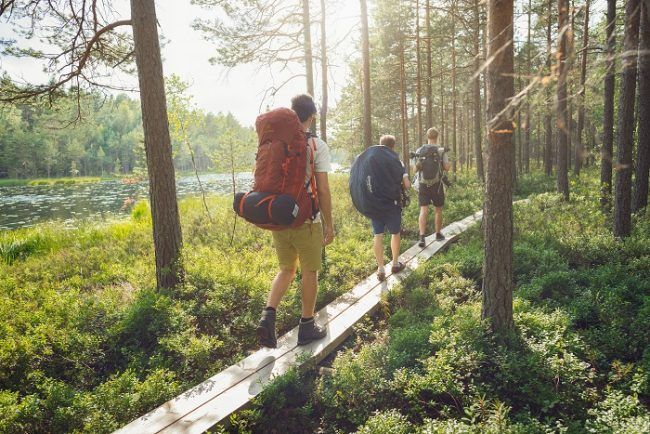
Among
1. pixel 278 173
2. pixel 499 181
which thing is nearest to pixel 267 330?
pixel 278 173

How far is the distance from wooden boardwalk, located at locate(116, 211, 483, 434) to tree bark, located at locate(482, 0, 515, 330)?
180 centimetres

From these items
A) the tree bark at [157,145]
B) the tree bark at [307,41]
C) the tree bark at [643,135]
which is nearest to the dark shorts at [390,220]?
the tree bark at [157,145]

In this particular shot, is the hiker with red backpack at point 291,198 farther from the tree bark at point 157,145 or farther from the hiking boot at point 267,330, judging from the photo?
the tree bark at point 157,145

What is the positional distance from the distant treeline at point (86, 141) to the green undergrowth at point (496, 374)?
6601 mm

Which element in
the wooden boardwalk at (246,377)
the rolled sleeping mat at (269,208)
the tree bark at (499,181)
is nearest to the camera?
the wooden boardwalk at (246,377)

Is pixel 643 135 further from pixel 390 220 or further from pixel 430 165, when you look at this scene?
pixel 390 220

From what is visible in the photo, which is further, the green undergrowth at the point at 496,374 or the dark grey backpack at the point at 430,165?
the dark grey backpack at the point at 430,165

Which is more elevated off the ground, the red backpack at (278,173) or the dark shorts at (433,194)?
the red backpack at (278,173)

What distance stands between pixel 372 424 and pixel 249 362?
1682 millimetres

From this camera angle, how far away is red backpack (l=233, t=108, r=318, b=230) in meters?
3.56

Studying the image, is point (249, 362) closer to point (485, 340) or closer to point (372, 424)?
point (372, 424)

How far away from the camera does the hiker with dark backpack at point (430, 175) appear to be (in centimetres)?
818

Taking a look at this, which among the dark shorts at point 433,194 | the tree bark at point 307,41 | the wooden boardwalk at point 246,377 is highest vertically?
the tree bark at point 307,41

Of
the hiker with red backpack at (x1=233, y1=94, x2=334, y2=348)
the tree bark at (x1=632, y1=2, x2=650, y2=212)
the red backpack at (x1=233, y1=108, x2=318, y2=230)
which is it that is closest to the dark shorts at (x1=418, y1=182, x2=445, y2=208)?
the tree bark at (x1=632, y1=2, x2=650, y2=212)
